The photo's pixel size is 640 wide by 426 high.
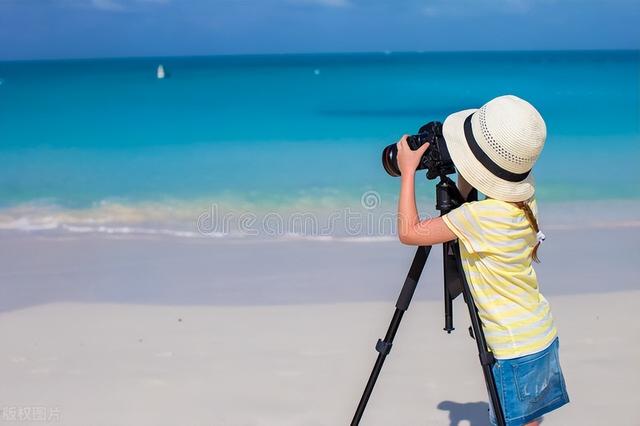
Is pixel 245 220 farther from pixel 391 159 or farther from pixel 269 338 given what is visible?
pixel 391 159

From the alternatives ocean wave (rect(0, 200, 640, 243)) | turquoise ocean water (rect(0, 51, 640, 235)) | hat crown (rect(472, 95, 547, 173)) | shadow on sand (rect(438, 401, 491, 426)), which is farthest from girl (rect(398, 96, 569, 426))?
turquoise ocean water (rect(0, 51, 640, 235))

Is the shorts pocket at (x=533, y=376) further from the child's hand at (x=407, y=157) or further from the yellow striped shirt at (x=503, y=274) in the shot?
the child's hand at (x=407, y=157)

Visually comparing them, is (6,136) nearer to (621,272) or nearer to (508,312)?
(621,272)

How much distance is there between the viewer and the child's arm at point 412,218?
2.13 m

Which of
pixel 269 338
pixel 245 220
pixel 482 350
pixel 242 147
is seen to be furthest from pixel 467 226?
pixel 242 147

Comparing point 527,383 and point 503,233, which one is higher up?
point 503,233

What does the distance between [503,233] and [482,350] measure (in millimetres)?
322

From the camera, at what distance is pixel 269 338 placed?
3902 millimetres

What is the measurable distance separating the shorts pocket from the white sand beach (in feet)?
2.87

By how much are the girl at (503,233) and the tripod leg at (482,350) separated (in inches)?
0.8

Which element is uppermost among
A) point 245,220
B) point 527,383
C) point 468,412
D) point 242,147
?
point 242,147

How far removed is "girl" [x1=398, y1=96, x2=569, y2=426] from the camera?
208 centimetres

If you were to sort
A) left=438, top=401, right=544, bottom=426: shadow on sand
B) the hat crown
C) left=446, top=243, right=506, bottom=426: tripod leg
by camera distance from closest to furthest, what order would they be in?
the hat crown → left=446, top=243, right=506, bottom=426: tripod leg → left=438, top=401, right=544, bottom=426: shadow on sand

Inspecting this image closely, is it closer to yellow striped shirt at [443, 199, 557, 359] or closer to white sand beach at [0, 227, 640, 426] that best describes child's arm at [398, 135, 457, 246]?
yellow striped shirt at [443, 199, 557, 359]
